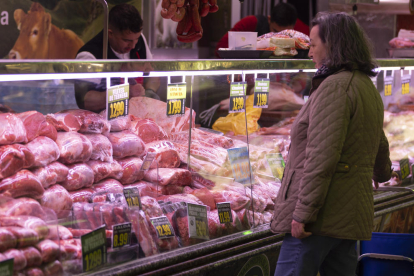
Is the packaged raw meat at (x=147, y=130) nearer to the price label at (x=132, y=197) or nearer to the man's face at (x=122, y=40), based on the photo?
the price label at (x=132, y=197)

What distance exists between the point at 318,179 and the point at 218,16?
4511mm

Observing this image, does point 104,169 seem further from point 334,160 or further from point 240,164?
point 334,160

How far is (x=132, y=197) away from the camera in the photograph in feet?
7.41

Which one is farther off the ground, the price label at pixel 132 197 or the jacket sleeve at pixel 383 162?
the jacket sleeve at pixel 383 162

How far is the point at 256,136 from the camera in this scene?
3285 millimetres

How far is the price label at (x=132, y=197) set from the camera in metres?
2.22

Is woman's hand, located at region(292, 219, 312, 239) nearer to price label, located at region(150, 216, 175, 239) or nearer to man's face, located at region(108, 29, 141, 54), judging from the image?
price label, located at region(150, 216, 175, 239)

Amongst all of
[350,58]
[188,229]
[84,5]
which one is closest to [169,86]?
[188,229]

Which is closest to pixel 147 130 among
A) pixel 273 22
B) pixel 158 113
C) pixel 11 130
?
pixel 158 113

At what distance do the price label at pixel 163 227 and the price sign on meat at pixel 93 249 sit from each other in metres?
0.32

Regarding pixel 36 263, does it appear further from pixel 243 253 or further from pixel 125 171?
pixel 243 253

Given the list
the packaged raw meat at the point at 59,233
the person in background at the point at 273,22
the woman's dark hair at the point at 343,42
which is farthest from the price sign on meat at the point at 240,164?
the person in background at the point at 273,22

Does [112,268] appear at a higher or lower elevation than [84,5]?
lower

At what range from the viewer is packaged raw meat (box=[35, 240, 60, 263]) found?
1758 mm
